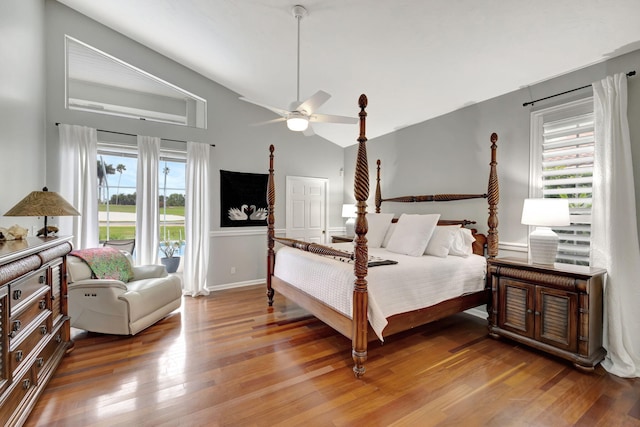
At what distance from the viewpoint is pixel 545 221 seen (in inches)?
99.1

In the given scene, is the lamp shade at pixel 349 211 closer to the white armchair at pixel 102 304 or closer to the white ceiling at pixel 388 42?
the white ceiling at pixel 388 42

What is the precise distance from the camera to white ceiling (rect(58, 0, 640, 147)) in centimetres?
224

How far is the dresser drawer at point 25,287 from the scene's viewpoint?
5.08 feet

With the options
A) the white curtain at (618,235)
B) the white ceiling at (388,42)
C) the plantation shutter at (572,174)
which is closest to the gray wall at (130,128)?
the white ceiling at (388,42)

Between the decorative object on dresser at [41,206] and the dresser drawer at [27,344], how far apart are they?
79cm

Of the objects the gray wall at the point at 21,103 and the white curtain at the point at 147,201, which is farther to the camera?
the white curtain at the point at 147,201

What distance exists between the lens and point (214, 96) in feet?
15.0

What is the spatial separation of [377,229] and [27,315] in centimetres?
358

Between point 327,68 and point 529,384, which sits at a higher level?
point 327,68

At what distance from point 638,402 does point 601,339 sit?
1.91ft

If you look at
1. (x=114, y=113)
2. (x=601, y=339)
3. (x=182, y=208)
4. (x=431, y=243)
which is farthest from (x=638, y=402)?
(x=114, y=113)

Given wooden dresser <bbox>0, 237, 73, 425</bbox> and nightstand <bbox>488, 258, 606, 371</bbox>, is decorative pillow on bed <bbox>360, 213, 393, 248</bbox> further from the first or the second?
wooden dresser <bbox>0, 237, 73, 425</bbox>

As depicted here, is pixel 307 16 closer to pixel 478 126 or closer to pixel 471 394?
pixel 478 126

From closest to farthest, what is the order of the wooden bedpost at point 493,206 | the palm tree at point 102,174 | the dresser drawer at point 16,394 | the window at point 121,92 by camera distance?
1. the dresser drawer at point 16,394
2. the wooden bedpost at point 493,206
3. the window at point 121,92
4. the palm tree at point 102,174
